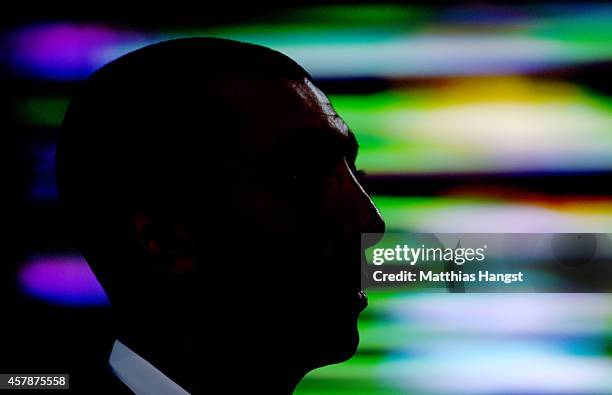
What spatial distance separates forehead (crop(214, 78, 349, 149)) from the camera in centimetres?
154

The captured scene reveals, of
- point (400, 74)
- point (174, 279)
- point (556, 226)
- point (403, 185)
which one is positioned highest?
point (400, 74)

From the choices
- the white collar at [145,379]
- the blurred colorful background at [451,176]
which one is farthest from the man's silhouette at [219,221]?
the blurred colorful background at [451,176]

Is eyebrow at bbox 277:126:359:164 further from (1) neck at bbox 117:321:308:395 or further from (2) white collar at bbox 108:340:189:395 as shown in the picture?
(2) white collar at bbox 108:340:189:395

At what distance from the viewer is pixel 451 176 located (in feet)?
7.50

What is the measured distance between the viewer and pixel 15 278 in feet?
7.79

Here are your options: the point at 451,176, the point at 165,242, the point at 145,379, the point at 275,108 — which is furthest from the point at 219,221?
the point at 451,176

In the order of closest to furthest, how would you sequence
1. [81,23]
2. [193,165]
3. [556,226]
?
[193,165]
[556,226]
[81,23]

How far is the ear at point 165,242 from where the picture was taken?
1.52 metres

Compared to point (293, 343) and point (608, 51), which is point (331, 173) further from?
point (608, 51)

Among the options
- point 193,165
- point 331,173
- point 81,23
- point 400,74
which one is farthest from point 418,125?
point 81,23

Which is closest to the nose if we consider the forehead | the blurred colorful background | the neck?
the forehead

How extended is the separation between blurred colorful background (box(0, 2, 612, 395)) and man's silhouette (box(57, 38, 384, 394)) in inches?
30.1

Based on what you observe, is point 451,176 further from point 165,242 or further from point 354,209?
point 165,242

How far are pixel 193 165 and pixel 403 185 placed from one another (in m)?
0.98
